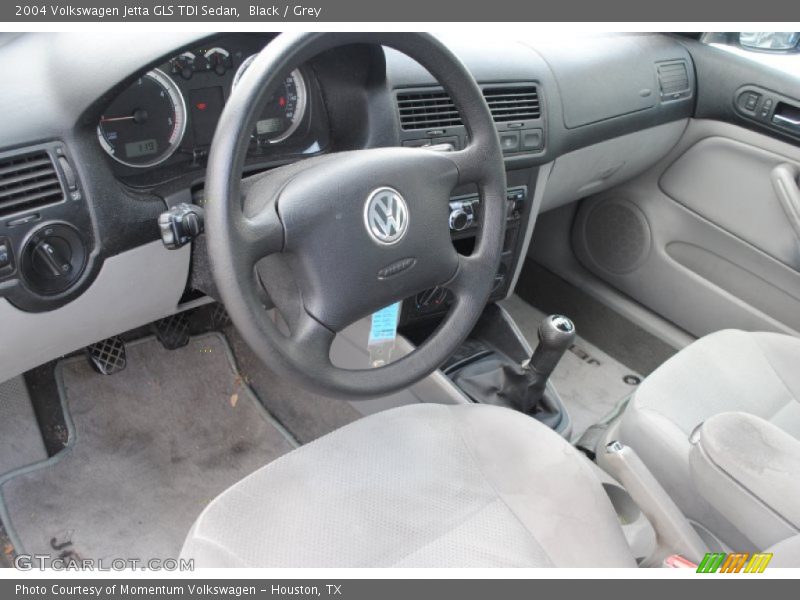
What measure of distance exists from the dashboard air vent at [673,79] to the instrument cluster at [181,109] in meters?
1.11

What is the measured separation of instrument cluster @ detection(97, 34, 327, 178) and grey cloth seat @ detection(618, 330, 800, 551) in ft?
2.80

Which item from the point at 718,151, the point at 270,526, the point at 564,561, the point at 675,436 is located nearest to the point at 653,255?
the point at 718,151

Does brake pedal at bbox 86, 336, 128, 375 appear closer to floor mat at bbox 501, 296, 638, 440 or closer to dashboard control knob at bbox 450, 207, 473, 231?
dashboard control knob at bbox 450, 207, 473, 231

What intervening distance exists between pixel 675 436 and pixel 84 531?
1.23 metres

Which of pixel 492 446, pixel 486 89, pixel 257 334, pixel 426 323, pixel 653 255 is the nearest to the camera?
pixel 257 334

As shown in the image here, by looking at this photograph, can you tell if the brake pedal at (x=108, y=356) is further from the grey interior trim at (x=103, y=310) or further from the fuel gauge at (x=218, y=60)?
the fuel gauge at (x=218, y=60)

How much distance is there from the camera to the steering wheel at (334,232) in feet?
3.07

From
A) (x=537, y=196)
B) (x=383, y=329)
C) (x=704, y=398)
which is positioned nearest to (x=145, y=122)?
(x=383, y=329)

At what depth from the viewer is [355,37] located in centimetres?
102

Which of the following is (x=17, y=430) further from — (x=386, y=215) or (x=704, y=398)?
(x=704, y=398)

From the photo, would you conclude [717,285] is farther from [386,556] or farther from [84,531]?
[84,531]

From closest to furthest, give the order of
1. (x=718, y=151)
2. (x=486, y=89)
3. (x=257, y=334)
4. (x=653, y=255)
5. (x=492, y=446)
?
1. (x=257, y=334)
2. (x=492, y=446)
3. (x=486, y=89)
4. (x=718, y=151)
5. (x=653, y=255)

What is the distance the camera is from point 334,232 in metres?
1.01

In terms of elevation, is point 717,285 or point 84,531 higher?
point 717,285
